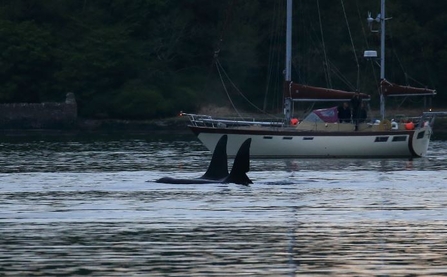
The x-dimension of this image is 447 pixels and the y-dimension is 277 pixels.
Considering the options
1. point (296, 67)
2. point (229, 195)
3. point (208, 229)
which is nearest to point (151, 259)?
point (208, 229)

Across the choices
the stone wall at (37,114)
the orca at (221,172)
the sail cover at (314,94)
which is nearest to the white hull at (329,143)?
the sail cover at (314,94)

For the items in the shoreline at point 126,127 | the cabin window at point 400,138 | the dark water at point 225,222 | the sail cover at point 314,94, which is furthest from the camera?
the shoreline at point 126,127

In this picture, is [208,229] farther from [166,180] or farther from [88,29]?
[88,29]

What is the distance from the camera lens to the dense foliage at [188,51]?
87.2 m

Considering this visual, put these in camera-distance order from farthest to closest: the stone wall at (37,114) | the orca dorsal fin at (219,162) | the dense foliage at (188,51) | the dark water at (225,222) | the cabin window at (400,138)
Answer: the dense foliage at (188,51)
the stone wall at (37,114)
the cabin window at (400,138)
the orca dorsal fin at (219,162)
the dark water at (225,222)

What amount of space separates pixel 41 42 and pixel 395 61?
2102 centimetres

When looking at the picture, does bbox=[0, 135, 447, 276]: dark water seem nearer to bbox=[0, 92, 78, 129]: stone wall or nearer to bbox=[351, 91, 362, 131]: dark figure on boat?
bbox=[351, 91, 362, 131]: dark figure on boat

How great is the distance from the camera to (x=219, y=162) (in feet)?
138

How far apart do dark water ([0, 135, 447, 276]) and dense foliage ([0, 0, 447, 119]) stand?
35.0m

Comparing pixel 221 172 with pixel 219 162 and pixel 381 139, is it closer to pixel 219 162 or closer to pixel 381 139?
pixel 219 162

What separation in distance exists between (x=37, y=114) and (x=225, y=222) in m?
57.2

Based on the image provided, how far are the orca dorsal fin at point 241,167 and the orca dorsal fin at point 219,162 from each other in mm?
459

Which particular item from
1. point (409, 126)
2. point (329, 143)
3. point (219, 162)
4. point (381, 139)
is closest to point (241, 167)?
point (219, 162)

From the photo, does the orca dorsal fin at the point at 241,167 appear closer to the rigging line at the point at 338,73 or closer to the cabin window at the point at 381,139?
the cabin window at the point at 381,139
